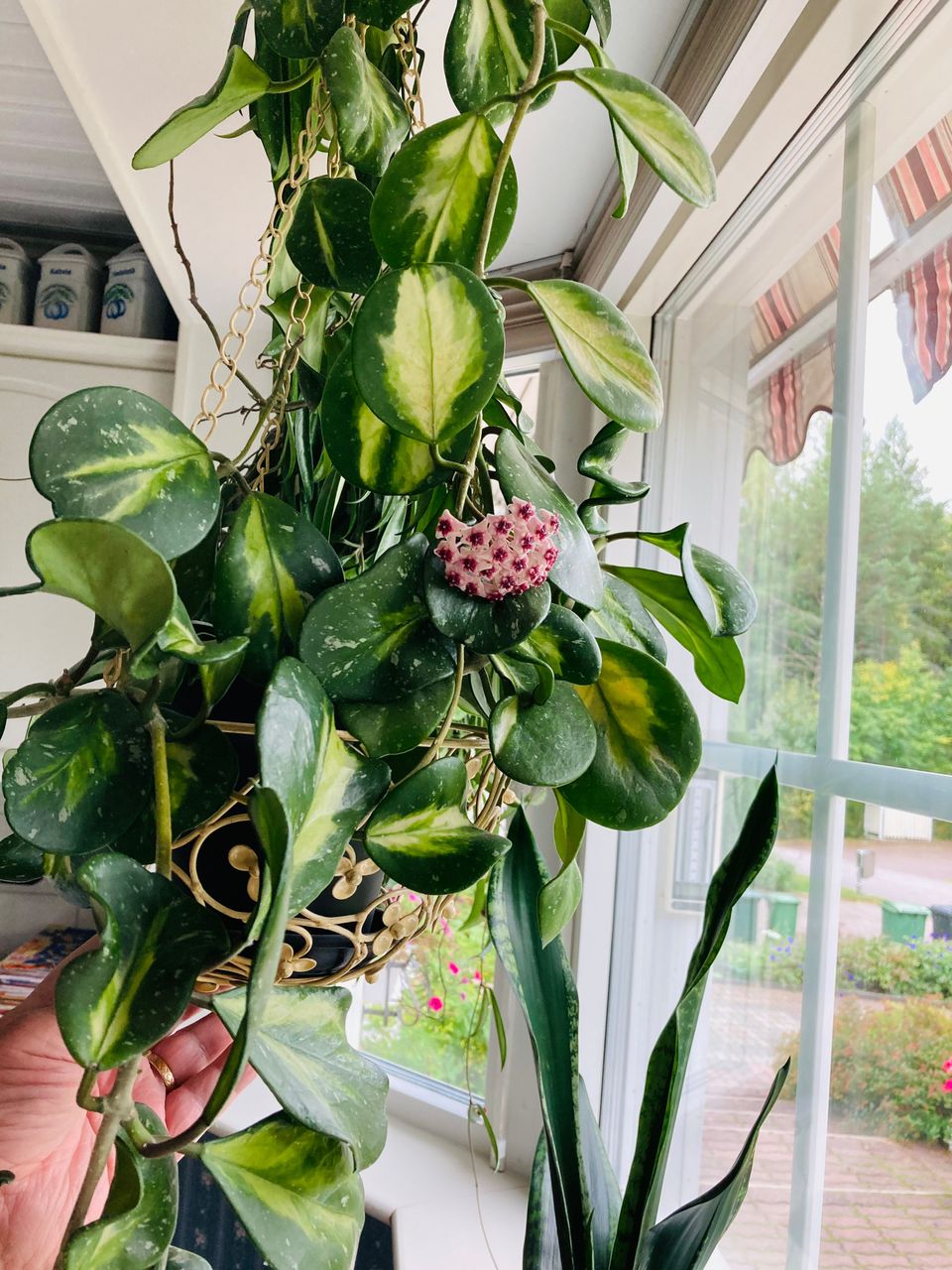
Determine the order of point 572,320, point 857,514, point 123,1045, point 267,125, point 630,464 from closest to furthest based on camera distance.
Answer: point 123,1045
point 572,320
point 267,125
point 857,514
point 630,464

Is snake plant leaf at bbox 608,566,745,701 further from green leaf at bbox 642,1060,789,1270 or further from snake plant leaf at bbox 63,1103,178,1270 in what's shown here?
snake plant leaf at bbox 63,1103,178,1270

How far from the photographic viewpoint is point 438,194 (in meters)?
0.34

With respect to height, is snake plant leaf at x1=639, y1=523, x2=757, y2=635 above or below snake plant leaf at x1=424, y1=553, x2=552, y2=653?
above

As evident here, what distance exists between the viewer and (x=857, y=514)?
0.70 m

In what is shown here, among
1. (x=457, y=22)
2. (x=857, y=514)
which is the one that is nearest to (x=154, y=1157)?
(x=457, y=22)

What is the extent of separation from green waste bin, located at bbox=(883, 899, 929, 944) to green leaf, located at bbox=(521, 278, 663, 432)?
42cm

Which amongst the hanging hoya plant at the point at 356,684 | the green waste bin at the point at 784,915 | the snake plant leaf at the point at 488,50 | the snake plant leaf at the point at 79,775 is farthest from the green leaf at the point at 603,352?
the green waste bin at the point at 784,915

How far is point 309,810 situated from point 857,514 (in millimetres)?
562

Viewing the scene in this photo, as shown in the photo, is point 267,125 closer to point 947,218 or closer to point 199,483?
point 199,483

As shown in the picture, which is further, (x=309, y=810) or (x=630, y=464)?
(x=630, y=464)

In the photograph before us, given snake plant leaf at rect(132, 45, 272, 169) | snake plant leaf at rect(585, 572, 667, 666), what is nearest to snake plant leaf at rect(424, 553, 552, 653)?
snake plant leaf at rect(585, 572, 667, 666)

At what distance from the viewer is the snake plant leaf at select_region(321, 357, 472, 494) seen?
355 mm

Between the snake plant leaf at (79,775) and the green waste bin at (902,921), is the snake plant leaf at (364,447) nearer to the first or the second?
the snake plant leaf at (79,775)

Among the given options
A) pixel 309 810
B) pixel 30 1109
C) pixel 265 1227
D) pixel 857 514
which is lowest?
pixel 30 1109
